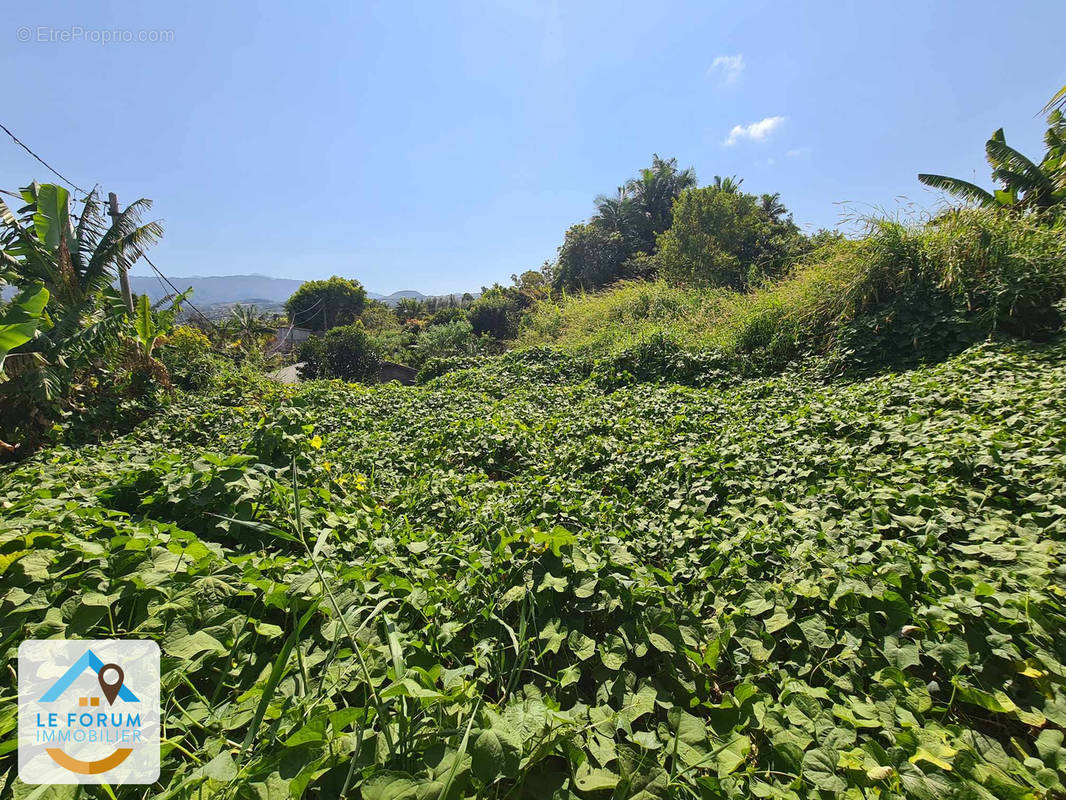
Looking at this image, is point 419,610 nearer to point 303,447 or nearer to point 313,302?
point 303,447

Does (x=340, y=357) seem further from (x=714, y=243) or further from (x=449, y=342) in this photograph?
(x=714, y=243)

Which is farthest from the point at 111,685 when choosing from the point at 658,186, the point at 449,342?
the point at 658,186

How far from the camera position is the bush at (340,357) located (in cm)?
1591

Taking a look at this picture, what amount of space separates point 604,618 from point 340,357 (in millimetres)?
16689

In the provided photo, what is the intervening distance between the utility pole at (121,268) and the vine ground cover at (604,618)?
6.05m

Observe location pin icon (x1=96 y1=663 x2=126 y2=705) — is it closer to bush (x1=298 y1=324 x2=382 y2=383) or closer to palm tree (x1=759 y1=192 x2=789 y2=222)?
bush (x1=298 y1=324 x2=382 y2=383)

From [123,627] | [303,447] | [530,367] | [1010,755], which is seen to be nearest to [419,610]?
[123,627]

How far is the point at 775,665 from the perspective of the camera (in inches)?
63.6

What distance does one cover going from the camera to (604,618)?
68.5 inches

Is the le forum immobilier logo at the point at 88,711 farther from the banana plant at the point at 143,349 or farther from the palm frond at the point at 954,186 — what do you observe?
the palm frond at the point at 954,186

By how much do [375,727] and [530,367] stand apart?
7.84 m

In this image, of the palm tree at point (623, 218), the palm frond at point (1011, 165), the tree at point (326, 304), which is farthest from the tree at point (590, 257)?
the tree at point (326, 304)

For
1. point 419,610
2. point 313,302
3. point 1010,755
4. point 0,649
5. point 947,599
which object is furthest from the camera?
point 313,302

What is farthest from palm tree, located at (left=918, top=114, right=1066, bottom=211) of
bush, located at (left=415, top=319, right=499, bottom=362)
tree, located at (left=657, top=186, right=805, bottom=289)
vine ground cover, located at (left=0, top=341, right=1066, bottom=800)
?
bush, located at (left=415, top=319, right=499, bottom=362)
